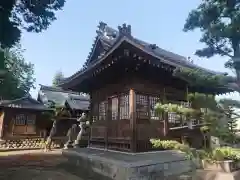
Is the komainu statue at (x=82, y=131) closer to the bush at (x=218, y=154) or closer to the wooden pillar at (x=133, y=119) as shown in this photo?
the wooden pillar at (x=133, y=119)

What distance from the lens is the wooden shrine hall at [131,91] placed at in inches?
274

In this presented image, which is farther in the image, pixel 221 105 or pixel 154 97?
pixel 154 97

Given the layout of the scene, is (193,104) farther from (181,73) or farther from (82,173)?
(82,173)

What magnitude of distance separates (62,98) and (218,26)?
21.1 meters

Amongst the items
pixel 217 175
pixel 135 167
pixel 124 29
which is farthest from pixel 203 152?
pixel 124 29

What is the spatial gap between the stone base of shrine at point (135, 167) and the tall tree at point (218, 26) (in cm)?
347

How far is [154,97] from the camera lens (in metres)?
8.56

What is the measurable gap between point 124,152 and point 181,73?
415 cm

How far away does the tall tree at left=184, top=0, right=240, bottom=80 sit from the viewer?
5.15 metres

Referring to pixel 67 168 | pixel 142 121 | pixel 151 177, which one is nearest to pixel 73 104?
pixel 67 168

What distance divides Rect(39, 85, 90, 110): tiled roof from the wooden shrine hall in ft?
29.7

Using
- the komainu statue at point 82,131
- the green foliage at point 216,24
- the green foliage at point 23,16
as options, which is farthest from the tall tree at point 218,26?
the komainu statue at point 82,131

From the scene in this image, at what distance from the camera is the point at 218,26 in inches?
211

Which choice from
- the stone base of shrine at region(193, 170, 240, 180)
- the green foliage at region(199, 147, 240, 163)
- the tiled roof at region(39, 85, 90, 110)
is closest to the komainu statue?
the tiled roof at region(39, 85, 90, 110)
